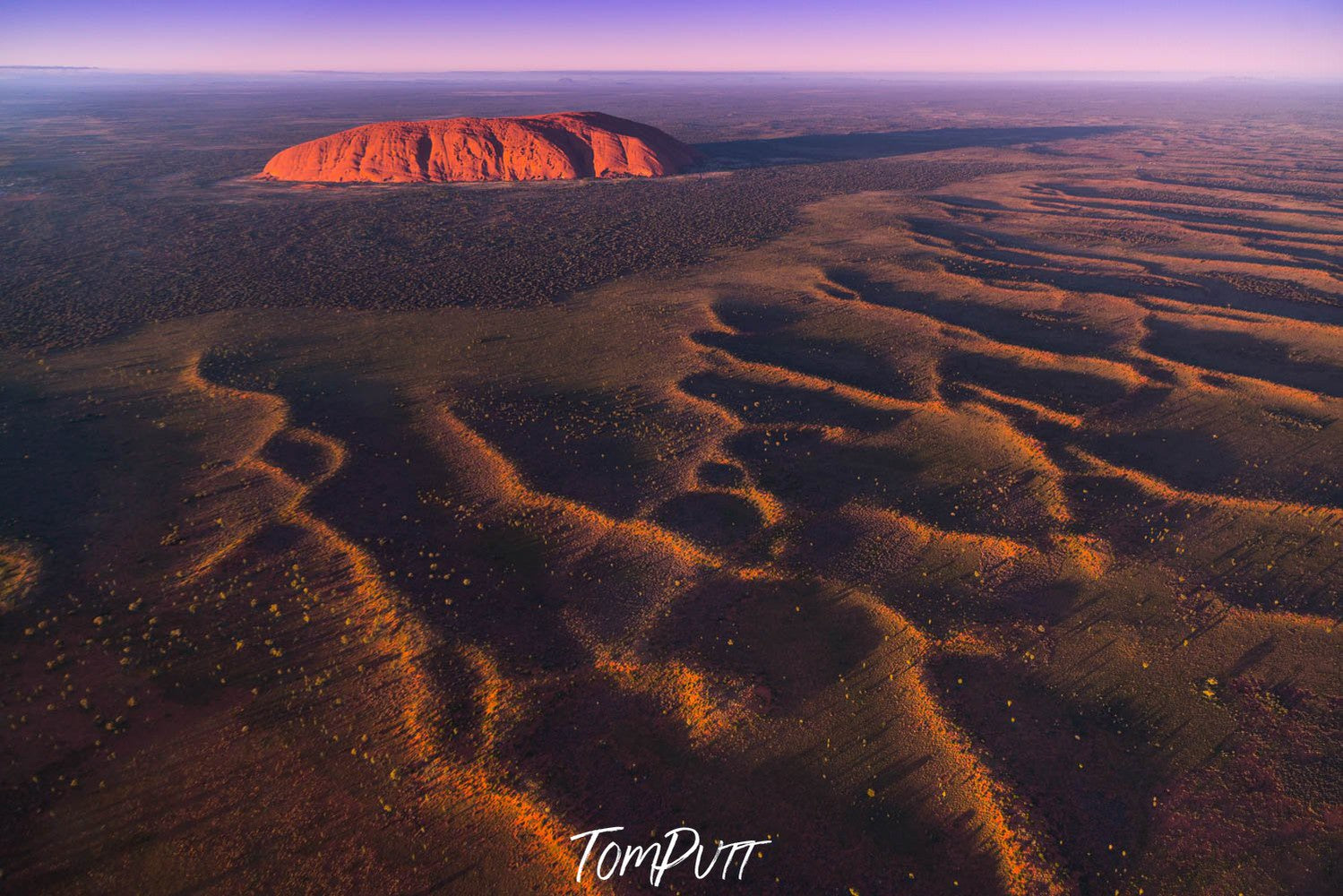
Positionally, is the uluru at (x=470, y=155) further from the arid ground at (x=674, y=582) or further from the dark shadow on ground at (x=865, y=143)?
the arid ground at (x=674, y=582)

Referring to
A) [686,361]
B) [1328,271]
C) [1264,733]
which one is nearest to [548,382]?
[686,361]

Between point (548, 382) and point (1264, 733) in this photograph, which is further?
point (548, 382)

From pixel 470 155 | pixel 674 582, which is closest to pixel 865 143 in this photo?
pixel 470 155

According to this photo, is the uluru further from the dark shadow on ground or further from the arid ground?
the arid ground

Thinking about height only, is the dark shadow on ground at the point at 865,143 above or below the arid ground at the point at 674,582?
above

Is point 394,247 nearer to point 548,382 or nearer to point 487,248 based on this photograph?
point 487,248

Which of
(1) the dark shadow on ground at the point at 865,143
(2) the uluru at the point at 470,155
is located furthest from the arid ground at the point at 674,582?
(1) the dark shadow on ground at the point at 865,143

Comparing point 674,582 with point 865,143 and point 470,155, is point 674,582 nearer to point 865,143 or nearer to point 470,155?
point 470,155
